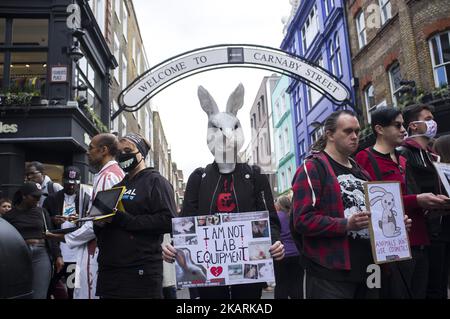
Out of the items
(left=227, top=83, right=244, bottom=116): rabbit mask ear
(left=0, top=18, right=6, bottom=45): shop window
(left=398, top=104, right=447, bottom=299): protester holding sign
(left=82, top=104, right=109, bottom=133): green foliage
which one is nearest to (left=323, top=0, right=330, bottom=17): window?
(left=82, top=104, right=109, bottom=133): green foliage

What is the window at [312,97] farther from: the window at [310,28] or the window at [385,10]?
the window at [385,10]

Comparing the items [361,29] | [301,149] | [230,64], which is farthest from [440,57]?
[301,149]

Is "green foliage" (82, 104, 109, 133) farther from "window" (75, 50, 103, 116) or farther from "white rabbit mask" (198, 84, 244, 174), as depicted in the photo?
"white rabbit mask" (198, 84, 244, 174)

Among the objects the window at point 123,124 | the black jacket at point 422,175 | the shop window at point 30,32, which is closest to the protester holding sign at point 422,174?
the black jacket at point 422,175

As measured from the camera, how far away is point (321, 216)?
258 cm

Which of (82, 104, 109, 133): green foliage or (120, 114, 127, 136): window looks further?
(120, 114, 127, 136): window

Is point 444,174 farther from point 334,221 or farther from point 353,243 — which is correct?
point 334,221

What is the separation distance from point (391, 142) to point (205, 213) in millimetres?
1784

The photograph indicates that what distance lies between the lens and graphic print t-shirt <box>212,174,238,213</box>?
9.20 ft

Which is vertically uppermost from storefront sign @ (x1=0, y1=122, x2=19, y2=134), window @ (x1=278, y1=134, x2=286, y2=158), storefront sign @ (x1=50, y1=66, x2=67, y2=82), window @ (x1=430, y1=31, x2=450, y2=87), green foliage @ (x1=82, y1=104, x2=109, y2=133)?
window @ (x1=278, y1=134, x2=286, y2=158)

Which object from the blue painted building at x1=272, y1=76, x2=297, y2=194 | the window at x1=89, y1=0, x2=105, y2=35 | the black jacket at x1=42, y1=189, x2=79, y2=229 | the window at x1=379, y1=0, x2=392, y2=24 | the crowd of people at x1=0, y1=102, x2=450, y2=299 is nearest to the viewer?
the crowd of people at x1=0, y1=102, x2=450, y2=299

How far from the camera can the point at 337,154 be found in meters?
2.96

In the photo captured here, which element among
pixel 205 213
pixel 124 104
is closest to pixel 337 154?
pixel 205 213

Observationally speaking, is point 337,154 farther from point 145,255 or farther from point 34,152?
point 34,152
